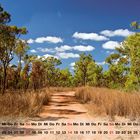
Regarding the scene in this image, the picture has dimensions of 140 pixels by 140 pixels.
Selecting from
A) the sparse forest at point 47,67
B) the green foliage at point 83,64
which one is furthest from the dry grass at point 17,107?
the green foliage at point 83,64

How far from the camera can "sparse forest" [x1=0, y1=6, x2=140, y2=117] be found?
68.8 ft

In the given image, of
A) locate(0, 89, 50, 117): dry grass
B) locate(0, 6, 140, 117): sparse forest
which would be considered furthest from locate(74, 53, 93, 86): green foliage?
locate(0, 89, 50, 117): dry grass

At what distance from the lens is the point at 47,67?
2331 inches

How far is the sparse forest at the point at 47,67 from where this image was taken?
21.0 metres

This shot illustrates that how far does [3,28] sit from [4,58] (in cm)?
641

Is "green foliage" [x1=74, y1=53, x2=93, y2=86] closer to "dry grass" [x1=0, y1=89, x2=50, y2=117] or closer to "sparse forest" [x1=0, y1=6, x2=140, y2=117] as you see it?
"sparse forest" [x1=0, y1=6, x2=140, y2=117]

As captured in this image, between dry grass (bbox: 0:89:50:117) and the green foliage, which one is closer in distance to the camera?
dry grass (bbox: 0:89:50:117)

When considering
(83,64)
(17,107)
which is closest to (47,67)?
(83,64)

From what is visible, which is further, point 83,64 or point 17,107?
point 83,64

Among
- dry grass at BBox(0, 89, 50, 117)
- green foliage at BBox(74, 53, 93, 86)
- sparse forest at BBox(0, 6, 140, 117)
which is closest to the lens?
dry grass at BBox(0, 89, 50, 117)

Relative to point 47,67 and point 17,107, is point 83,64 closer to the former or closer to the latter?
point 47,67

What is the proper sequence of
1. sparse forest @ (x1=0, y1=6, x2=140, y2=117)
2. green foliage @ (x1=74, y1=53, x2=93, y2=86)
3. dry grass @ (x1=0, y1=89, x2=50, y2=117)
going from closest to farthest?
dry grass @ (x1=0, y1=89, x2=50, y2=117) → sparse forest @ (x1=0, y1=6, x2=140, y2=117) → green foliage @ (x1=74, y1=53, x2=93, y2=86)

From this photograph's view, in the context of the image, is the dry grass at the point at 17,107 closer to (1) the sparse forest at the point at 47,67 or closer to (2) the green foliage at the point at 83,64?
(1) the sparse forest at the point at 47,67

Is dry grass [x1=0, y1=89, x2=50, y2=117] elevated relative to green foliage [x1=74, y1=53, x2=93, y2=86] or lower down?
lower down
